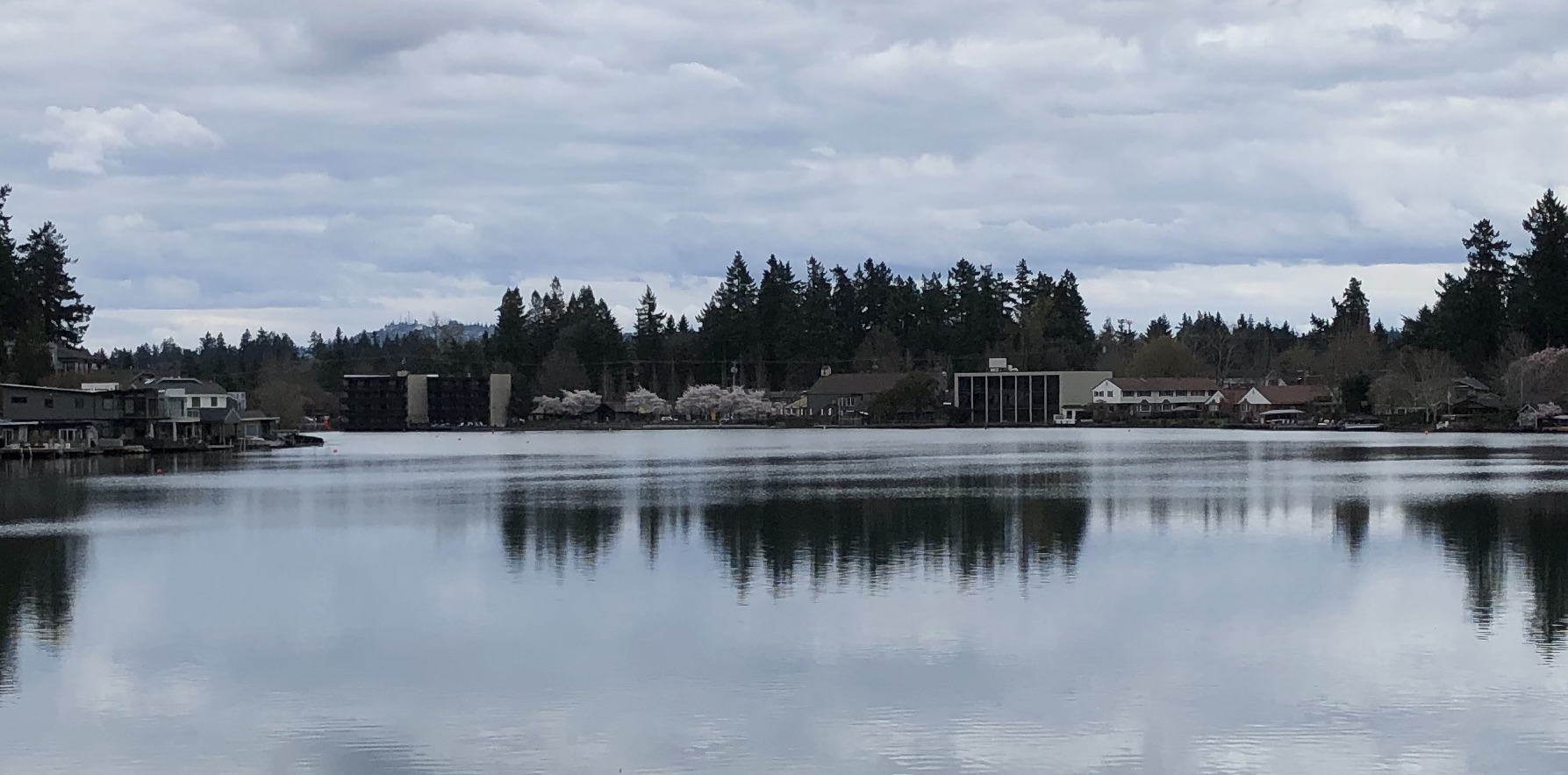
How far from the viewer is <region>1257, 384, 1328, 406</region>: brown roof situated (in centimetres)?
9931

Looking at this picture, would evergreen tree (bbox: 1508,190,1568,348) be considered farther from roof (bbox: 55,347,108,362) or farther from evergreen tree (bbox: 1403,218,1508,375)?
roof (bbox: 55,347,108,362)

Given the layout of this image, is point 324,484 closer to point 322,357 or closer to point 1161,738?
point 1161,738

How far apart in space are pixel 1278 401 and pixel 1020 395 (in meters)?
17.0

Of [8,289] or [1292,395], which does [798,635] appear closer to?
[8,289]

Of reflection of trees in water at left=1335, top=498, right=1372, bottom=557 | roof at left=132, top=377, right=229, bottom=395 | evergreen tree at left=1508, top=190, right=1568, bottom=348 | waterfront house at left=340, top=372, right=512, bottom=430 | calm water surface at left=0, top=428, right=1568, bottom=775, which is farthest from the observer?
waterfront house at left=340, top=372, right=512, bottom=430

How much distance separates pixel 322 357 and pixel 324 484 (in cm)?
12145

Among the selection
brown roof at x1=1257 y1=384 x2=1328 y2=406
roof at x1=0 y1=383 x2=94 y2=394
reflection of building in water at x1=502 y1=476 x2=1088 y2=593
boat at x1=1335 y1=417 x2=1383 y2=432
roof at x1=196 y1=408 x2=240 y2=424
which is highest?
roof at x1=0 y1=383 x2=94 y2=394

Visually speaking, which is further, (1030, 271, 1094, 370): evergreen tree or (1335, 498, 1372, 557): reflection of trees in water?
(1030, 271, 1094, 370): evergreen tree

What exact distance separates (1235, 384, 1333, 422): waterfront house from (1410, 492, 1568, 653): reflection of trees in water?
70942 millimetres

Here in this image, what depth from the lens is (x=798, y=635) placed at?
14320mm

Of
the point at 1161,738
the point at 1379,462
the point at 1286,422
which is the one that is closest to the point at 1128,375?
the point at 1286,422

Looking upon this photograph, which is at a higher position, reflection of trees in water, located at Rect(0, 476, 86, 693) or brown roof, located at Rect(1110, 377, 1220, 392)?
brown roof, located at Rect(1110, 377, 1220, 392)

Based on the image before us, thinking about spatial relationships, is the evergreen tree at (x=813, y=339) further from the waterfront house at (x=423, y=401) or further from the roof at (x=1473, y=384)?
the roof at (x=1473, y=384)

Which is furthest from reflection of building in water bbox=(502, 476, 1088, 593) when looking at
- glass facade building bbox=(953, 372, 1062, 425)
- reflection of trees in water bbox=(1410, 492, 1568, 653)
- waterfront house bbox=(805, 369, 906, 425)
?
waterfront house bbox=(805, 369, 906, 425)
